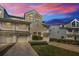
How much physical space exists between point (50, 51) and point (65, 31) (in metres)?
0.27

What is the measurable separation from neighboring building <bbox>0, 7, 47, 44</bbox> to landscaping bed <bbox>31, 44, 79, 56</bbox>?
0.58 ft

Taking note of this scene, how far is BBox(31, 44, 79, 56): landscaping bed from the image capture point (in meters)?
2.47

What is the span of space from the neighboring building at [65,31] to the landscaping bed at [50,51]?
0.13 m

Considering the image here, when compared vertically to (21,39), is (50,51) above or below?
below

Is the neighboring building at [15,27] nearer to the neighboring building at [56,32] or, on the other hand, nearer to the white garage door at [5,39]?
the white garage door at [5,39]

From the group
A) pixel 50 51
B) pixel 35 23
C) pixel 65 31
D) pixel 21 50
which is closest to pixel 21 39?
pixel 21 50

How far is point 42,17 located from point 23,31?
255mm

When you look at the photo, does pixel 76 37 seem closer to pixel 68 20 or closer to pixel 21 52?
pixel 68 20

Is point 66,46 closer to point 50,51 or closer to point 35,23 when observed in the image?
point 50,51

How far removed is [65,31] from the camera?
2.53 meters

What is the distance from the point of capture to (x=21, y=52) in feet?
8.14

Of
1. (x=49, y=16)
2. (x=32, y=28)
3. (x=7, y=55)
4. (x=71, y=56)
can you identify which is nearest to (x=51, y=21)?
(x=49, y=16)

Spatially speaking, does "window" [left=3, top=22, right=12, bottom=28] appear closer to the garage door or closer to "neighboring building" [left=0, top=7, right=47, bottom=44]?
"neighboring building" [left=0, top=7, right=47, bottom=44]

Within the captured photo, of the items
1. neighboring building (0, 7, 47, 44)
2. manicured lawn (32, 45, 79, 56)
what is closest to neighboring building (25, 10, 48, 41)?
neighboring building (0, 7, 47, 44)
